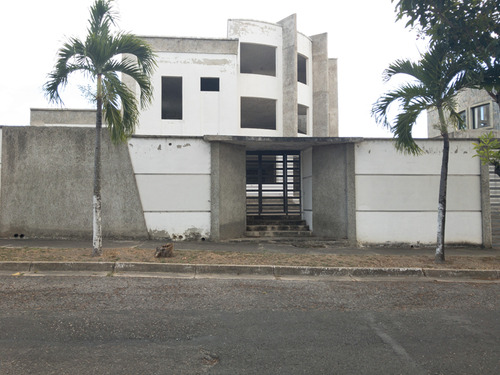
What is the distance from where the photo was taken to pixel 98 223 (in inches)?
318

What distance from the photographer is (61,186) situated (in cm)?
1057

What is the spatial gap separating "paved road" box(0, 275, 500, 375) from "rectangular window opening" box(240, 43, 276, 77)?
19.8 meters

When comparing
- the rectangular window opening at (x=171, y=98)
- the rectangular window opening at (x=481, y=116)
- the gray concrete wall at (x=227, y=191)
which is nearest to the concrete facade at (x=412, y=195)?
the gray concrete wall at (x=227, y=191)

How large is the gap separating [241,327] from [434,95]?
6780 millimetres

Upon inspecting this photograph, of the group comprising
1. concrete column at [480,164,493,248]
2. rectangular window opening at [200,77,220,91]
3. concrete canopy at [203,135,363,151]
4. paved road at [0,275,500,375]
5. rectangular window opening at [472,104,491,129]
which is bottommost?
paved road at [0,275,500,375]

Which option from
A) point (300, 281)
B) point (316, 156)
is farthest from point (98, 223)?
point (316, 156)

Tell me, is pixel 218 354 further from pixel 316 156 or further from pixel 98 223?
pixel 316 156

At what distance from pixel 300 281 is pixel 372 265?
190 cm

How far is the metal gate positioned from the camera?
508 inches

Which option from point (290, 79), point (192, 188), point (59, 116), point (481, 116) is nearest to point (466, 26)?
point (192, 188)

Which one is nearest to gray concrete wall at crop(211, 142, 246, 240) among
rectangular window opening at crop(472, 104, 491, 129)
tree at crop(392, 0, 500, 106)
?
tree at crop(392, 0, 500, 106)

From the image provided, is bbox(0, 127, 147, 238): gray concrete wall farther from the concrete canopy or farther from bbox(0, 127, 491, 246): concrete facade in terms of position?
the concrete canopy

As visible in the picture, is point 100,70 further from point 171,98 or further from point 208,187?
point 171,98

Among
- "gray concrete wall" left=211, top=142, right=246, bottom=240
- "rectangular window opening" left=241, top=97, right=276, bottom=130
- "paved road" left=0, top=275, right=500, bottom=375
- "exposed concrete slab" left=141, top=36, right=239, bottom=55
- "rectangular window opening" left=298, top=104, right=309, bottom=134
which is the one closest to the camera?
"paved road" left=0, top=275, right=500, bottom=375
